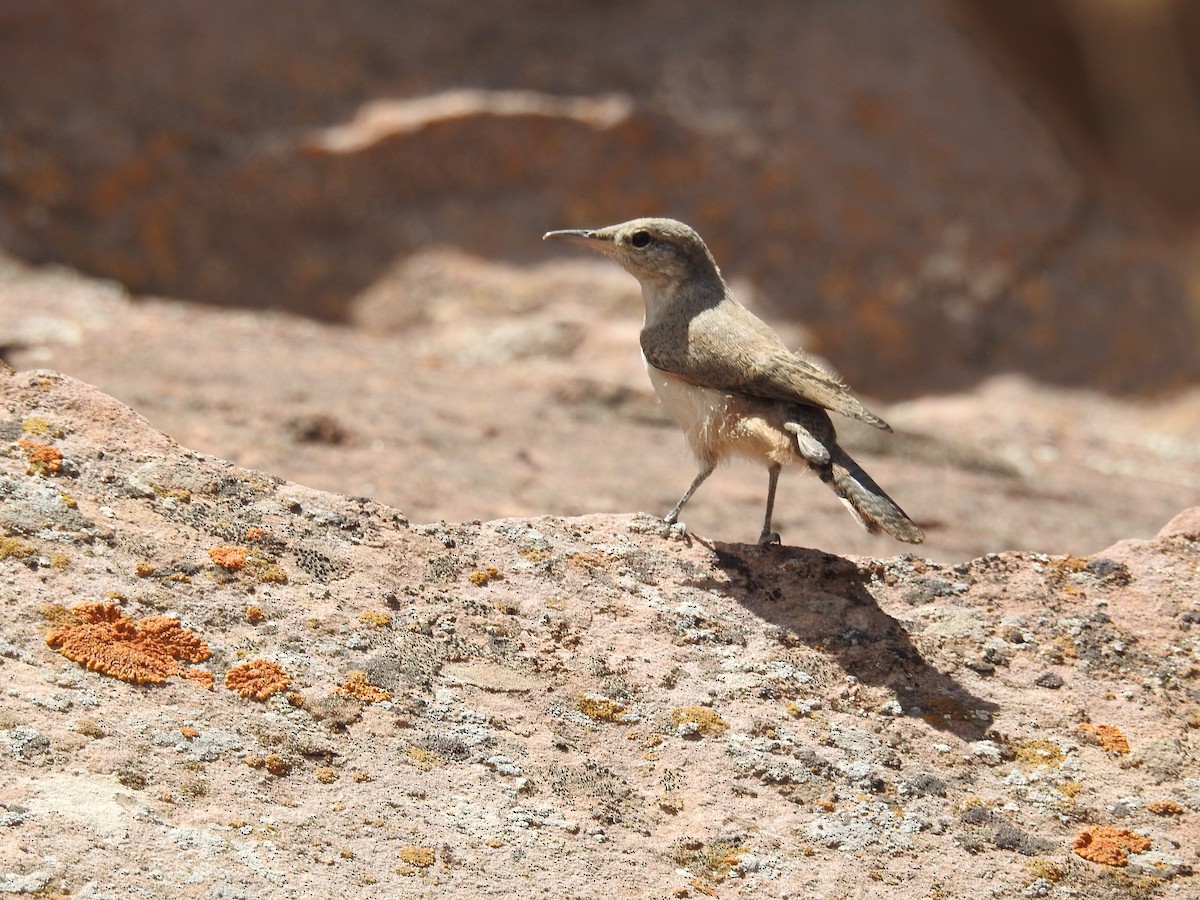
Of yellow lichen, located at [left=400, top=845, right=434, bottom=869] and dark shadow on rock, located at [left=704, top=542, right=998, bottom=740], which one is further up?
dark shadow on rock, located at [left=704, top=542, right=998, bottom=740]

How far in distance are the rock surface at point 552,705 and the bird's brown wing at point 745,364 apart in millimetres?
696

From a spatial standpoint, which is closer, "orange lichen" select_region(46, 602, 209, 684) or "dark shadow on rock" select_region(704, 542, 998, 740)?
"orange lichen" select_region(46, 602, 209, 684)

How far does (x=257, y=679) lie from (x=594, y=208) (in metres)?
9.64

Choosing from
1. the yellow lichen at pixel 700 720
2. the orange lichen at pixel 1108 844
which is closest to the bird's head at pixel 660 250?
the yellow lichen at pixel 700 720

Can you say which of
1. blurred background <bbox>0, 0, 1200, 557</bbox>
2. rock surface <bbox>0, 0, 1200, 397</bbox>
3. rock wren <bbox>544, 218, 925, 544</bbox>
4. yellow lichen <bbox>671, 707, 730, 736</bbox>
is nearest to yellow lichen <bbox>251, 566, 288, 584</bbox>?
yellow lichen <bbox>671, 707, 730, 736</bbox>

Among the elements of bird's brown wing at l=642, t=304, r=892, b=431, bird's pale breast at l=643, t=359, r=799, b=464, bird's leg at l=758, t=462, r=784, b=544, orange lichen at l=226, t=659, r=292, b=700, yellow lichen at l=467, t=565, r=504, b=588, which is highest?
bird's brown wing at l=642, t=304, r=892, b=431

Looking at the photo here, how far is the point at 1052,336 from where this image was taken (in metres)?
14.0

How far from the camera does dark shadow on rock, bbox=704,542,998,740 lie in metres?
5.07

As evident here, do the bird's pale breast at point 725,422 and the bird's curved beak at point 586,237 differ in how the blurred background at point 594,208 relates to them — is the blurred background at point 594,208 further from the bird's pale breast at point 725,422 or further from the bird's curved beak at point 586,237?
the bird's pale breast at point 725,422

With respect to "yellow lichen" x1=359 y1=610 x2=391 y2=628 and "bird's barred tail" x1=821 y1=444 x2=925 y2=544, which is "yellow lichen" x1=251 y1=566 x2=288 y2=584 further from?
"bird's barred tail" x1=821 y1=444 x2=925 y2=544

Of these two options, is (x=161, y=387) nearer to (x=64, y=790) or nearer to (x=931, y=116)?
(x=64, y=790)

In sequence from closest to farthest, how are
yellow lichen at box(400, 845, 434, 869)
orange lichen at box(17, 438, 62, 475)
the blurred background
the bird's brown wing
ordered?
yellow lichen at box(400, 845, 434, 869) → orange lichen at box(17, 438, 62, 475) → the bird's brown wing → the blurred background

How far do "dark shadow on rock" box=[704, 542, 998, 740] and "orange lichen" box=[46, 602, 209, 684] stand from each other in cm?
213

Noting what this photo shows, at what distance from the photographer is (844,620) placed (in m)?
5.43
